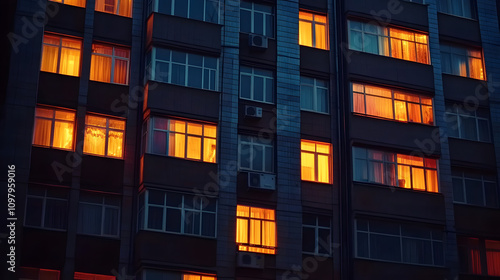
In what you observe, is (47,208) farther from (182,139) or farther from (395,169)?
(395,169)

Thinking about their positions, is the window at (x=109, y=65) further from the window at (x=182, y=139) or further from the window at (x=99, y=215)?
the window at (x=99, y=215)

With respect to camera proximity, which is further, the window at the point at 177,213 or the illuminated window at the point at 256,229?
the illuminated window at the point at 256,229

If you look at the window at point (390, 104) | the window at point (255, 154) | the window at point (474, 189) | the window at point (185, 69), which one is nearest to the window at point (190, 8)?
the window at point (185, 69)

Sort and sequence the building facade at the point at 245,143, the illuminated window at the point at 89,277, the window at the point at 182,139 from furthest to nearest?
the window at the point at 182,139, the building facade at the point at 245,143, the illuminated window at the point at 89,277

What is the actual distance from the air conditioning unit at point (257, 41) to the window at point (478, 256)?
444 inches

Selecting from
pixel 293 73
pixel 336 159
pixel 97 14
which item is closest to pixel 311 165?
pixel 336 159

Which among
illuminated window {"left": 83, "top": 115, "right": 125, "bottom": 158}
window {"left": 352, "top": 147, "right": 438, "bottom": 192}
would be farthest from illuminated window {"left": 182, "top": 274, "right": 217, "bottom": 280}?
window {"left": 352, "top": 147, "right": 438, "bottom": 192}

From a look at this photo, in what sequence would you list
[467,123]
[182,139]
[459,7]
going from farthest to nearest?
[459,7] → [467,123] → [182,139]

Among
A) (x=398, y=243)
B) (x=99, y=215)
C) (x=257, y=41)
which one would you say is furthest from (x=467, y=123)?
(x=99, y=215)

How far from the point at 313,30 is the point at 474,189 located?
9.62 meters

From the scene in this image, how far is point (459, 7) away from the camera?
127ft

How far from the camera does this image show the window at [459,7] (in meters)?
38.5

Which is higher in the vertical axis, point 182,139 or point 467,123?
point 467,123

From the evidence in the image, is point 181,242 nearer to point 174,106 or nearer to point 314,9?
point 174,106
